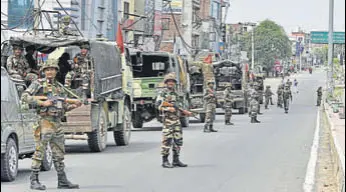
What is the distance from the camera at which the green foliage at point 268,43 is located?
349 feet

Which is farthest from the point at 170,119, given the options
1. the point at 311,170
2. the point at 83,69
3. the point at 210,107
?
the point at 210,107

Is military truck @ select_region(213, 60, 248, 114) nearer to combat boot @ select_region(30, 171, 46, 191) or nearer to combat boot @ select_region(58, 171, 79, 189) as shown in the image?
combat boot @ select_region(58, 171, 79, 189)

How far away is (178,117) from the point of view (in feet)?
48.5

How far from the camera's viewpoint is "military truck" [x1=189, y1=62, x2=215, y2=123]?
Answer: 31469 mm

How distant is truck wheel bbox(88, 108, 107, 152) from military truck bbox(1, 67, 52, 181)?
159 inches

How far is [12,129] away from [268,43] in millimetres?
94914

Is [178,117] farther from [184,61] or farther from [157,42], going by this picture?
[157,42]

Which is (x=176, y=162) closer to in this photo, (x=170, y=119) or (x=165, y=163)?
(x=165, y=163)

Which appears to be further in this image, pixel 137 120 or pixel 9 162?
pixel 137 120

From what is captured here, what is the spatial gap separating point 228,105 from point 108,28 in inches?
603

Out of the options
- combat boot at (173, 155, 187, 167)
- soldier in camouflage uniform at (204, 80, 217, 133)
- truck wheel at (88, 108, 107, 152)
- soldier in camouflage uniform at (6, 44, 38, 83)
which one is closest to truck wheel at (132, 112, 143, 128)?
soldier in camouflage uniform at (204, 80, 217, 133)

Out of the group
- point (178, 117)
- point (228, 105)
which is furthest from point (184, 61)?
point (178, 117)

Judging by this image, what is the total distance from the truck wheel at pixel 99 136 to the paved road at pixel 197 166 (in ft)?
0.73

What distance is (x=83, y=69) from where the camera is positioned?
706 inches
